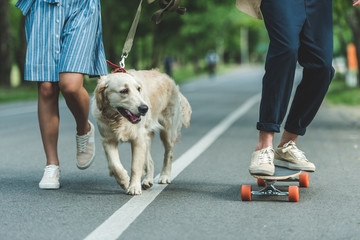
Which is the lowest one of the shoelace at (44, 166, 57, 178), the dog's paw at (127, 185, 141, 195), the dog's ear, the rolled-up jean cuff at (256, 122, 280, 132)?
the dog's paw at (127, 185, 141, 195)

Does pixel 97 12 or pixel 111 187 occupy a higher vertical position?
pixel 97 12

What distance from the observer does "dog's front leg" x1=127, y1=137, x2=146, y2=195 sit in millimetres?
4914

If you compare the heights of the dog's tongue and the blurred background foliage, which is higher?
the dog's tongue

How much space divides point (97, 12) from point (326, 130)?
19.9 ft

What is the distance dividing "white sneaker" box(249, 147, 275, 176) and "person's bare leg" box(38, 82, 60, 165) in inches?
67.5

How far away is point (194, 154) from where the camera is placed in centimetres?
741

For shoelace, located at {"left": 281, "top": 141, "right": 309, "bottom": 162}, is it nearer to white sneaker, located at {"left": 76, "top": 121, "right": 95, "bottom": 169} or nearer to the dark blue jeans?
the dark blue jeans

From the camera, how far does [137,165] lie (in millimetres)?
4977

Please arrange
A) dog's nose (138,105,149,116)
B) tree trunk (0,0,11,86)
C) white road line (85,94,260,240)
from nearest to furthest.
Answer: white road line (85,94,260,240) < dog's nose (138,105,149,116) < tree trunk (0,0,11,86)

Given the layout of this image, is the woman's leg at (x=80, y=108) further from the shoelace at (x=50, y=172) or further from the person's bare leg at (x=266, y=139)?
the person's bare leg at (x=266, y=139)

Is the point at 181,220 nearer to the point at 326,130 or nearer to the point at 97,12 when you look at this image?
the point at 97,12

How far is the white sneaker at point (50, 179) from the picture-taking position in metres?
5.16

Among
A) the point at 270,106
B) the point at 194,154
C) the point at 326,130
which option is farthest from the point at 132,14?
the point at 270,106

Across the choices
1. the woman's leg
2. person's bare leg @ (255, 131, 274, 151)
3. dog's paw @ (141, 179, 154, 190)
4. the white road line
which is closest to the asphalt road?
the white road line
